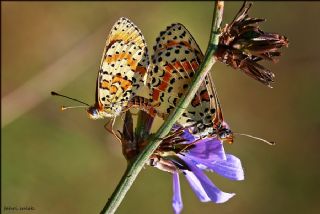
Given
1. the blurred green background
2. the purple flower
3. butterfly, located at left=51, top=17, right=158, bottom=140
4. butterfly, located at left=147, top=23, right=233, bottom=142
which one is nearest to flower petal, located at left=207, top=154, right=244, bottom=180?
the purple flower

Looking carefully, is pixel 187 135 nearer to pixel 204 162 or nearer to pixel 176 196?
pixel 204 162

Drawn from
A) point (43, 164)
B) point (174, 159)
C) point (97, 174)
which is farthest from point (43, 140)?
point (174, 159)

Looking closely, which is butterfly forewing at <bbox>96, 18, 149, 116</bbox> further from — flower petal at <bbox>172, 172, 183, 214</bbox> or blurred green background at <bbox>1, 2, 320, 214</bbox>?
blurred green background at <bbox>1, 2, 320, 214</bbox>

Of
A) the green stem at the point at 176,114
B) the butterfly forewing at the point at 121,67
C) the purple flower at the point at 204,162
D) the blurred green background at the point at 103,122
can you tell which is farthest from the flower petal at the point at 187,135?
the blurred green background at the point at 103,122

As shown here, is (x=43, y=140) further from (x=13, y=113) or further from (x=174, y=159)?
(x=174, y=159)

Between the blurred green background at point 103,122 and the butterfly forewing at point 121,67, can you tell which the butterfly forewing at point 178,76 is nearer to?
the butterfly forewing at point 121,67

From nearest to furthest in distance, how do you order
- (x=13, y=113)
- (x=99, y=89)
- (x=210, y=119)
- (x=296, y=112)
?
(x=210, y=119), (x=99, y=89), (x=13, y=113), (x=296, y=112)

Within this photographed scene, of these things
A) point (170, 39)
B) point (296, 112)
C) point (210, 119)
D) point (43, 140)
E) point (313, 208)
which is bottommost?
point (313, 208)
